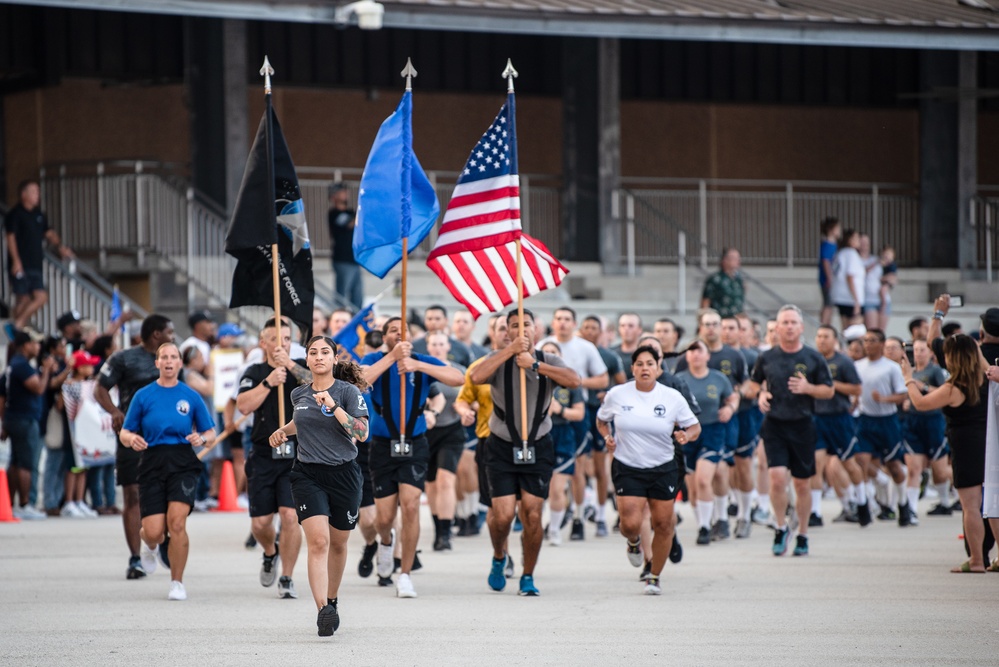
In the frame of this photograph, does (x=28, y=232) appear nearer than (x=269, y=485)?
No

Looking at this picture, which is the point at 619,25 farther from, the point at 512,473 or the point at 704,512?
the point at 512,473

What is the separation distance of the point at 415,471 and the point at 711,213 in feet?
57.0

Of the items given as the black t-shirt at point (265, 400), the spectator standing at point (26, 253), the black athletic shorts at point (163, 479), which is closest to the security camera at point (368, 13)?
the spectator standing at point (26, 253)

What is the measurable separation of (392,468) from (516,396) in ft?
3.60

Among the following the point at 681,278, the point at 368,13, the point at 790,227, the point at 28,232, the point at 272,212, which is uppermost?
the point at 368,13

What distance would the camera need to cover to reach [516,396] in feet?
40.1

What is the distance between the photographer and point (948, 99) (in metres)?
28.5

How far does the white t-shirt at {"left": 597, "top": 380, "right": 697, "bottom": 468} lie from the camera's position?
39.7ft

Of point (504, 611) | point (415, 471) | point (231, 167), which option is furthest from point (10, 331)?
point (504, 611)

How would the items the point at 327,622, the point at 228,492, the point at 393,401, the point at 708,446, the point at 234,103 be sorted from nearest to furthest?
the point at 327,622, the point at 393,401, the point at 708,446, the point at 228,492, the point at 234,103

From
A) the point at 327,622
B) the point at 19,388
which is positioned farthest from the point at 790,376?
the point at 19,388

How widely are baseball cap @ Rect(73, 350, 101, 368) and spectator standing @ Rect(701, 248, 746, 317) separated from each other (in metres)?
8.35

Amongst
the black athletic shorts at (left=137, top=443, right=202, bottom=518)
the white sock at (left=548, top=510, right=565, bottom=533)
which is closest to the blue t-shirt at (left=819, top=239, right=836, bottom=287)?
the white sock at (left=548, top=510, right=565, bottom=533)

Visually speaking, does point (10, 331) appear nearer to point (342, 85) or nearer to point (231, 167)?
point (231, 167)
